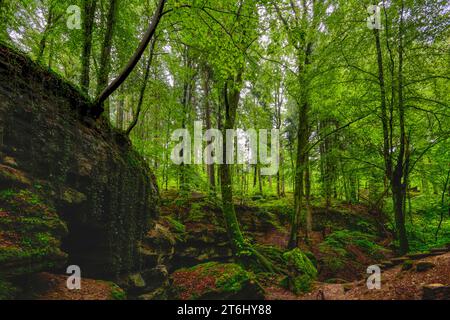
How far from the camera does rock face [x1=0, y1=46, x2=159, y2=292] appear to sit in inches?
173

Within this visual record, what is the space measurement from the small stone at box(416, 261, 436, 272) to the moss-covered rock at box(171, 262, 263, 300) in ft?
14.8

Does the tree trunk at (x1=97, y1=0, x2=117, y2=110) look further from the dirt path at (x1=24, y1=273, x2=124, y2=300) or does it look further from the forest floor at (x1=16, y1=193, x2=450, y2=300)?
the forest floor at (x1=16, y1=193, x2=450, y2=300)

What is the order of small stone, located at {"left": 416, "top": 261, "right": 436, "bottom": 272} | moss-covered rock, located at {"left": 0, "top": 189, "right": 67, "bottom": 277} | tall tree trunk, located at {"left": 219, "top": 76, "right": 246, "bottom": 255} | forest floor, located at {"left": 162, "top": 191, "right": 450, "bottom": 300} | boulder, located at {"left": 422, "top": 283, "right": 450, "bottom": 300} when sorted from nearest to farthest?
moss-covered rock, located at {"left": 0, "top": 189, "right": 67, "bottom": 277}, boulder, located at {"left": 422, "top": 283, "right": 450, "bottom": 300}, forest floor, located at {"left": 162, "top": 191, "right": 450, "bottom": 300}, small stone, located at {"left": 416, "top": 261, "right": 436, "bottom": 272}, tall tree trunk, located at {"left": 219, "top": 76, "right": 246, "bottom": 255}

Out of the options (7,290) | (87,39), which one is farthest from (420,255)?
(87,39)

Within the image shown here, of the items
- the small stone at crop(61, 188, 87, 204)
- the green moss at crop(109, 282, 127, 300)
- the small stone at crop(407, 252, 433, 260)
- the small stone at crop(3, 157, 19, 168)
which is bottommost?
the green moss at crop(109, 282, 127, 300)

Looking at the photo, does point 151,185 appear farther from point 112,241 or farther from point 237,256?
point 237,256

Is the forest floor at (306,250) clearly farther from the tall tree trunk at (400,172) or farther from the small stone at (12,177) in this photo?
the small stone at (12,177)

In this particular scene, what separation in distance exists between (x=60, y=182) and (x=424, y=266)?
32.0ft

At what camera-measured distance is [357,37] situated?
309 inches

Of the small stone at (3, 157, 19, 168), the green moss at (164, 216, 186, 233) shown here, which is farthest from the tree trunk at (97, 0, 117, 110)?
the green moss at (164, 216, 186, 233)

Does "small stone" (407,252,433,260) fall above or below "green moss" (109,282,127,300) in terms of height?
above

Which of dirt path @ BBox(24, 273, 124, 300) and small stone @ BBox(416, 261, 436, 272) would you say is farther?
small stone @ BBox(416, 261, 436, 272)

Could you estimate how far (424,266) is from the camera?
5977 mm
